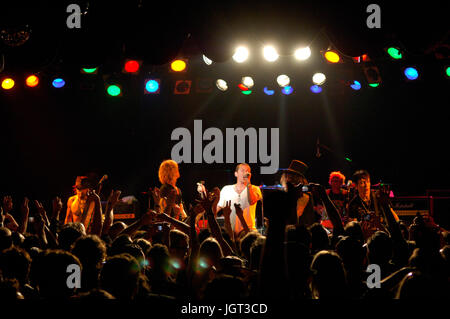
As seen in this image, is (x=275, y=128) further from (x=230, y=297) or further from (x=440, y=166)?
(x=230, y=297)

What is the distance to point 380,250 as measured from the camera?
2447 mm

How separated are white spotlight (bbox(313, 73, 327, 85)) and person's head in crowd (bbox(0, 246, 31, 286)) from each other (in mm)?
7185

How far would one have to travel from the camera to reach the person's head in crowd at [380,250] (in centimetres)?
245

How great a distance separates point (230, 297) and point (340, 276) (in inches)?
23.3

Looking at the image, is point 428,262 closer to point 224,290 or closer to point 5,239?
point 224,290

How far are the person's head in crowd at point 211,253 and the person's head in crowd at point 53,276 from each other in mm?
833

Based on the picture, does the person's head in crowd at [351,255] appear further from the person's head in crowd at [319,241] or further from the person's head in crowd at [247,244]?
the person's head in crowd at [247,244]

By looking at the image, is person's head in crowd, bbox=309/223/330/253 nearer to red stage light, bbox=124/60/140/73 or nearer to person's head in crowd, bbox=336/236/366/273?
person's head in crowd, bbox=336/236/366/273

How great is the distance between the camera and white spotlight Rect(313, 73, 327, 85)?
27.6ft

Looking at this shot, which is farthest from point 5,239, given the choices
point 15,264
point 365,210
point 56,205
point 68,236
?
point 365,210

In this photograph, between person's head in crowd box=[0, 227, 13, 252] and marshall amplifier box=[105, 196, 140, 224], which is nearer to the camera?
person's head in crowd box=[0, 227, 13, 252]

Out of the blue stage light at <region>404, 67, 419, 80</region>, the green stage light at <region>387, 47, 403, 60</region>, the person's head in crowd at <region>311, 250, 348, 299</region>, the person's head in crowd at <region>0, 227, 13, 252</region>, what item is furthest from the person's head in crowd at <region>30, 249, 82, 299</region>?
the blue stage light at <region>404, 67, 419, 80</region>

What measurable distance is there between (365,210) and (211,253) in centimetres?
282
